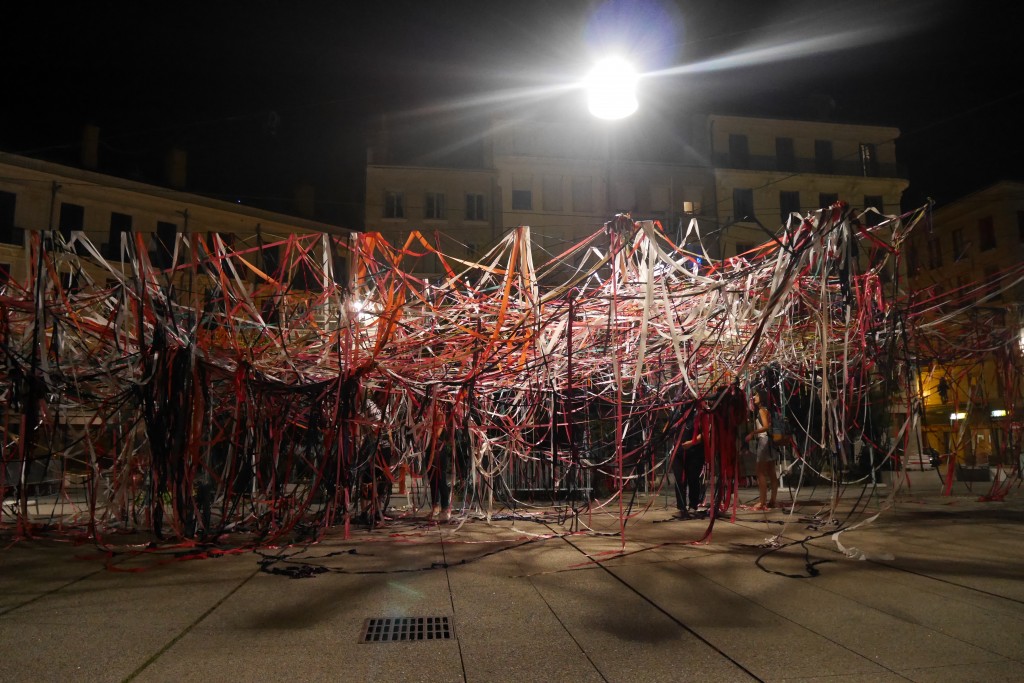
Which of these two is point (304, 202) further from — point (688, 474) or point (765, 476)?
point (765, 476)

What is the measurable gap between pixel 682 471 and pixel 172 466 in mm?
6069

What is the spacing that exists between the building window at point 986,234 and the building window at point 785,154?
27.9 feet

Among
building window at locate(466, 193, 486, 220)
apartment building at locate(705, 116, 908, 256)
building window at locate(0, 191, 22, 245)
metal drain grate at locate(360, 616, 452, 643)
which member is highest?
apartment building at locate(705, 116, 908, 256)

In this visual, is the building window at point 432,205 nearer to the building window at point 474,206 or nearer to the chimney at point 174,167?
the building window at point 474,206

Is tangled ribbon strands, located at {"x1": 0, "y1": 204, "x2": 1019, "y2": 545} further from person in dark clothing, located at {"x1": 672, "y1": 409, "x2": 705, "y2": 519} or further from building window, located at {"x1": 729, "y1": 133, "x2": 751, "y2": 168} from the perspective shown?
building window, located at {"x1": 729, "y1": 133, "x2": 751, "y2": 168}

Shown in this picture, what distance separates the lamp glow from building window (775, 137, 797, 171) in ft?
89.5

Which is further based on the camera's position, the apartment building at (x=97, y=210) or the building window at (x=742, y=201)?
the building window at (x=742, y=201)

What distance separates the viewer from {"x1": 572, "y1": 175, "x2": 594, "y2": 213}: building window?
31.5 m

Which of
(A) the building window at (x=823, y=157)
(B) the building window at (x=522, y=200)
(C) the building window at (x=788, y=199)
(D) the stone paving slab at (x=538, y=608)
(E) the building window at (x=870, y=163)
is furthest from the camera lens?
(A) the building window at (x=823, y=157)

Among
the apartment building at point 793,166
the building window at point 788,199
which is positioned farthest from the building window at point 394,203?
the building window at point 788,199

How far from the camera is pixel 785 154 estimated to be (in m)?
32.9

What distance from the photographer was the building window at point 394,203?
31.5 meters

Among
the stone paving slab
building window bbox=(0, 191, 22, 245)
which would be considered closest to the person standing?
the stone paving slab

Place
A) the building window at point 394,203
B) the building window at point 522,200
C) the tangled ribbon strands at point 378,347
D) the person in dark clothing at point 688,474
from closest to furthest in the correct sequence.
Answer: the tangled ribbon strands at point 378,347 → the person in dark clothing at point 688,474 → the building window at point 522,200 → the building window at point 394,203
